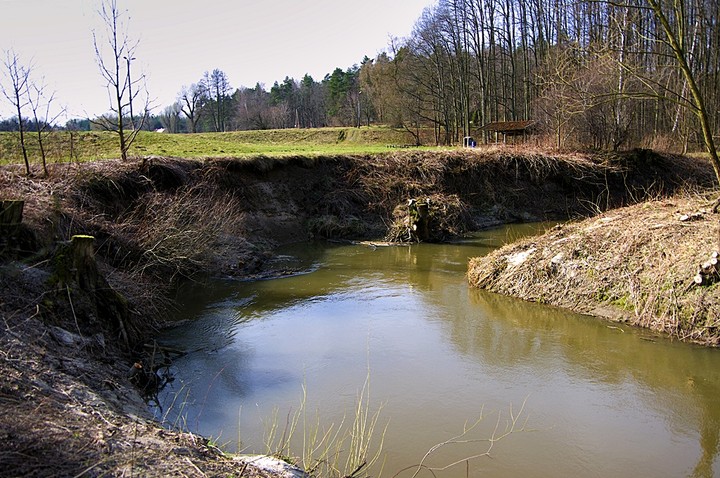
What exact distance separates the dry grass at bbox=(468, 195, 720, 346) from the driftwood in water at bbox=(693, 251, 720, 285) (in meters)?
0.10

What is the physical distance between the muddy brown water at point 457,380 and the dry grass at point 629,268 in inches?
13.9

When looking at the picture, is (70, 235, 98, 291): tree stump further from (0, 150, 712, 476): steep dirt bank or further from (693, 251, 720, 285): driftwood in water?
(693, 251, 720, 285): driftwood in water

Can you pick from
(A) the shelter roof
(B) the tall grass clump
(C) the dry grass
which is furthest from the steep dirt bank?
(A) the shelter roof

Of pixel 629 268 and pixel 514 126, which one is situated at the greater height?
pixel 514 126

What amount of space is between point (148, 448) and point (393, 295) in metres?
Answer: 9.08

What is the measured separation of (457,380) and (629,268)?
4.45m

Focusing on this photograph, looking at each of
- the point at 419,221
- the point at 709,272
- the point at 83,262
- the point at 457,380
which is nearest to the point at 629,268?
the point at 709,272

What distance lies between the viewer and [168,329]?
10.7 meters

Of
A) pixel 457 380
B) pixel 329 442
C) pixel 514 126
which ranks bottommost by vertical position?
pixel 457 380

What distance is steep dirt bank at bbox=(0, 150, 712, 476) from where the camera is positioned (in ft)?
15.4

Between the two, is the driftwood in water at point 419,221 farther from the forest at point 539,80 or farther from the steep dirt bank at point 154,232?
the forest at point 539,80

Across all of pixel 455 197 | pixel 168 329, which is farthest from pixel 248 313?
pixel 455 197

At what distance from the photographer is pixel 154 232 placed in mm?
12203

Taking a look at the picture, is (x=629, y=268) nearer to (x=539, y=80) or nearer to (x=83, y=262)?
(x=83, y=262)
